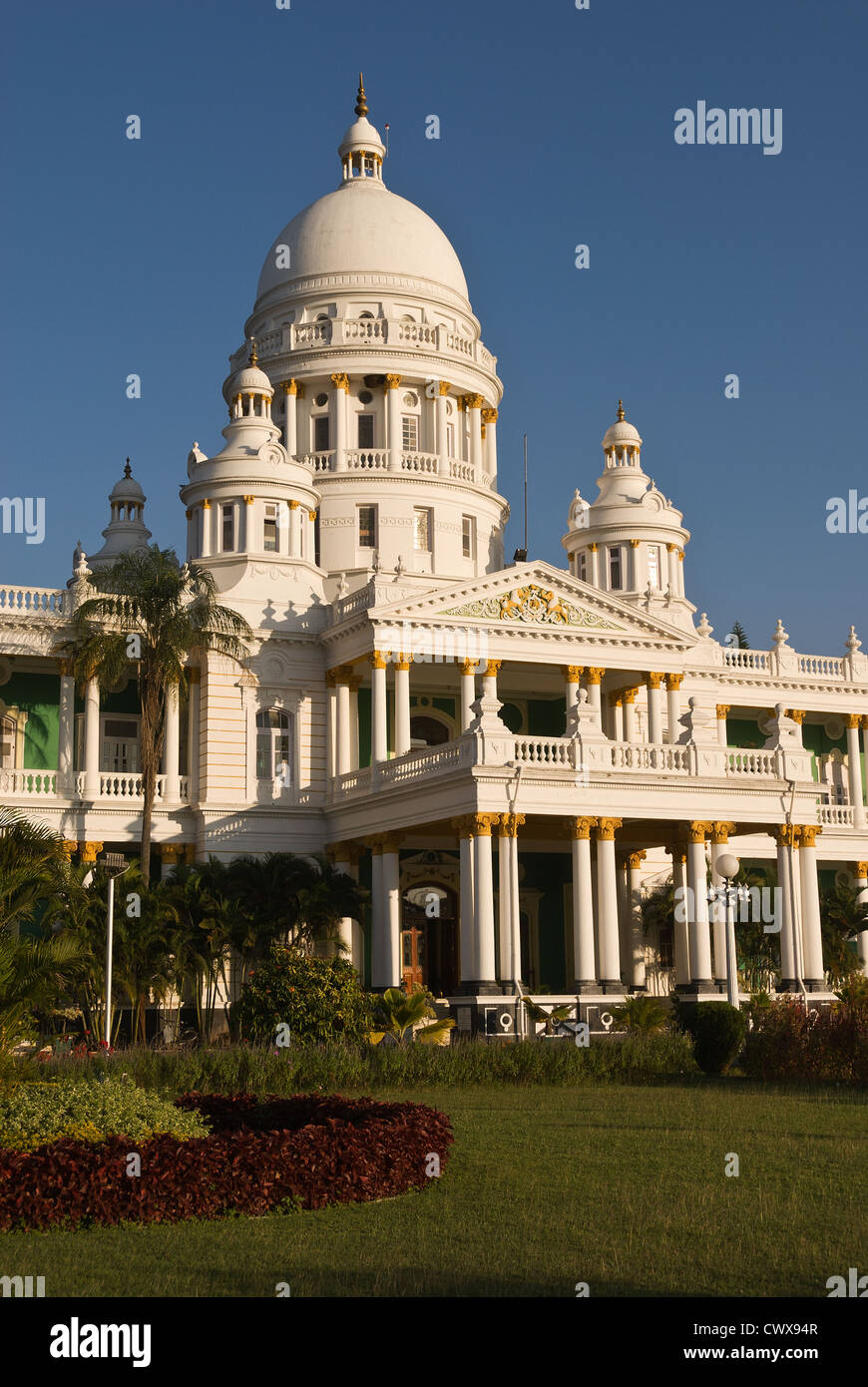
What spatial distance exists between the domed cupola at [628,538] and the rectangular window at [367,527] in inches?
273

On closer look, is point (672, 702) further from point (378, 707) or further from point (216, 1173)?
point (216, 1173)

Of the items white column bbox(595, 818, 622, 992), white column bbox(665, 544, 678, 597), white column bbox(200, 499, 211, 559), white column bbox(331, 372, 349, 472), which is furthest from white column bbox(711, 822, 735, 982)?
white column bbox(331, 372, 349, 472)

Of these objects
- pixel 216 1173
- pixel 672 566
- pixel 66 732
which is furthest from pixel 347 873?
pixel 216 1173

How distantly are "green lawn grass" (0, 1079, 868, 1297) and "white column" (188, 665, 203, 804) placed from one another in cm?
2707

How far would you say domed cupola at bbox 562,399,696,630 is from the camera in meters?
53.2

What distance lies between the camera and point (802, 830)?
40031 mm

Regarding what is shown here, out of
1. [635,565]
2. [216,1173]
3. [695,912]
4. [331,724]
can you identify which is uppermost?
[635,565]

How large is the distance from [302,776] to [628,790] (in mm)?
11009

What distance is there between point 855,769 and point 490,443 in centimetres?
1734

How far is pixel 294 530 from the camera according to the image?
4834cm

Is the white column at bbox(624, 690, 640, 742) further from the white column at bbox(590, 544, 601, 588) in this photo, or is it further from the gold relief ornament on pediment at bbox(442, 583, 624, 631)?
the white column at bbox(590, 544, 601, 588)

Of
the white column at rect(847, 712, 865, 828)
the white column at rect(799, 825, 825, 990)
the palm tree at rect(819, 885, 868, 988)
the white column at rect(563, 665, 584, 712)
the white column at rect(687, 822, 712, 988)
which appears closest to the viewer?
the white column at rect(687, 822, 712, 988)

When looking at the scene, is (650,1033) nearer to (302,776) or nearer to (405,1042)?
(405,1042)
